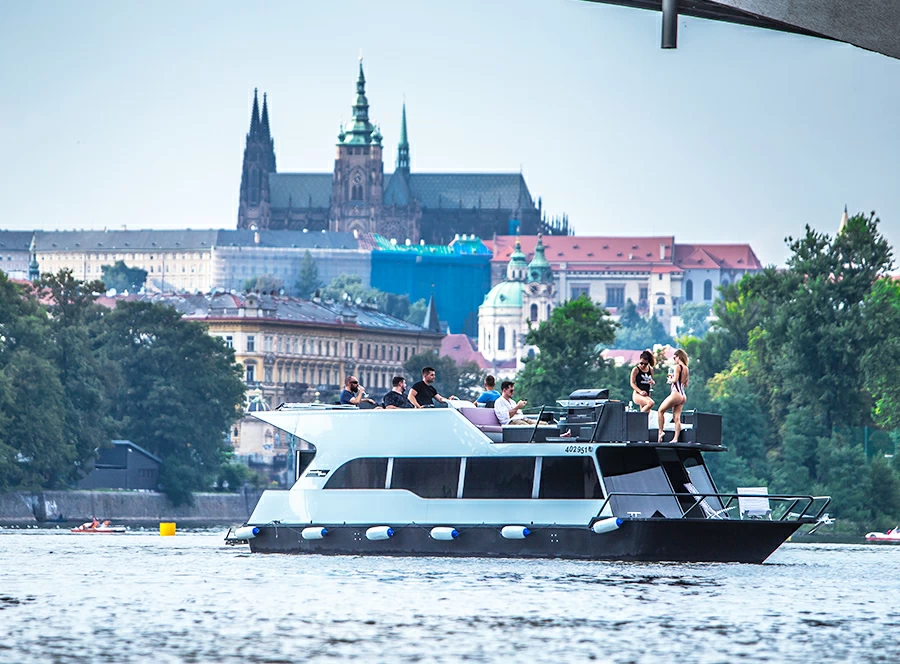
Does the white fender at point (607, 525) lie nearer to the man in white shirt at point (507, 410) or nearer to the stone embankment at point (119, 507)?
the man in white shirt at point (507, 410)

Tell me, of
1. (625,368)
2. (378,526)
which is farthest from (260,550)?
(625,368)

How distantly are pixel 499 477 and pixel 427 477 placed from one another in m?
1.40

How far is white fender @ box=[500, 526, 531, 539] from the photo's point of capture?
39844 millimetres

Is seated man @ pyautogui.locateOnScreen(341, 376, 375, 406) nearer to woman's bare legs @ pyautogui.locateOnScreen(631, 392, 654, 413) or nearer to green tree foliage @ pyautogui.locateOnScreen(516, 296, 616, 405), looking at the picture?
woman's bare legs @ pyautogui.locateOnScreen(631, 392, 654, 413)

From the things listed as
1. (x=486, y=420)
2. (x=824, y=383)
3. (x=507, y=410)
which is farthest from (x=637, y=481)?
(x=824, y=383)

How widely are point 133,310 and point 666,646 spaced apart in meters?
103

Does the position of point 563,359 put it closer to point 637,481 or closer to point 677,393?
point 637,481

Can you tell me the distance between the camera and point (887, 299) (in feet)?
311

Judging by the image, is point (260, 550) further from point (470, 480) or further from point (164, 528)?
point (164, 528)

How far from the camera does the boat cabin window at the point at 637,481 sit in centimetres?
3941

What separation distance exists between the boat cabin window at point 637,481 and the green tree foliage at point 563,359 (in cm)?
6735

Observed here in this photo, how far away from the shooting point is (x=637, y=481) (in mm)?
39781

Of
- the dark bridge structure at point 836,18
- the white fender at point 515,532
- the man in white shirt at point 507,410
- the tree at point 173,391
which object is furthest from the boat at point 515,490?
the tree at point 173,391

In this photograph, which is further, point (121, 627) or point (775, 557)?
point (775, 557)
